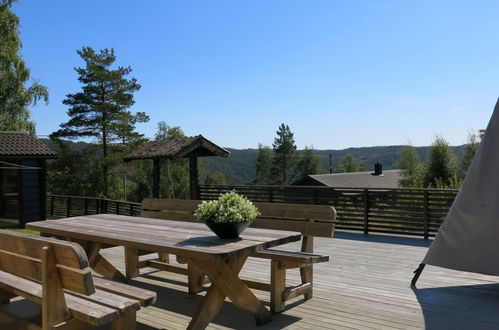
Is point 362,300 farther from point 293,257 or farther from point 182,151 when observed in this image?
point 182,151

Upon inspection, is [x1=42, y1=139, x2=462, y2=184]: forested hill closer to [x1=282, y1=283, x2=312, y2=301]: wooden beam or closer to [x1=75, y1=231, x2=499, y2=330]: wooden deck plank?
[x1=75, y1=231, x2=499, y2=330]: wooden deck plank

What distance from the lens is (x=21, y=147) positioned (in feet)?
38.4

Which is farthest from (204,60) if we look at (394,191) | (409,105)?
(409,105)

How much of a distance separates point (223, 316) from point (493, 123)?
308 centimetres

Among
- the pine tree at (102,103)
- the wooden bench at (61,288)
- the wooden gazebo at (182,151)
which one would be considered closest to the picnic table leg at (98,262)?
the wooden bench at (61,288)

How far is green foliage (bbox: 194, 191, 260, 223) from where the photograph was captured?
117 inches

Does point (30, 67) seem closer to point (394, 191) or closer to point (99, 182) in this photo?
point (99, 182)

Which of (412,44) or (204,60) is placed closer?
(412,44)

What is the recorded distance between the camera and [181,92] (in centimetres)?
3025

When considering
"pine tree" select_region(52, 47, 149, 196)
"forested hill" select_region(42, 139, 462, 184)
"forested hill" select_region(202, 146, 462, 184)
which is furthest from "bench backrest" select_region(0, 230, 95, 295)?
"forested hill" select_region(202, 146, 462, 184)

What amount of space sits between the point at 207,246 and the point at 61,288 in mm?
960

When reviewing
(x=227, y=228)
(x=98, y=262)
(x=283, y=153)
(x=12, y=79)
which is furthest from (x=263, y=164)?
(x=227, y=228)

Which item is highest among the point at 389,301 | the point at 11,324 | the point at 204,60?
the point at 204,60

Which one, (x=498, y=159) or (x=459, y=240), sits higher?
(x=498, y=159)
